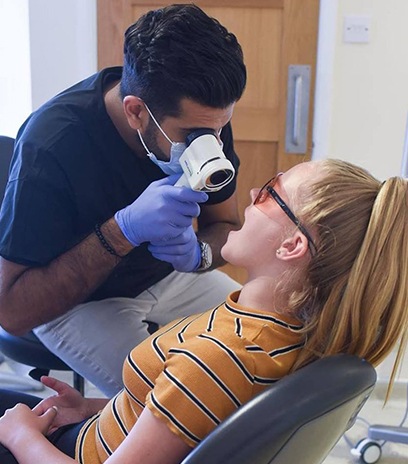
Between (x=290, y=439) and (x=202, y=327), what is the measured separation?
275mm

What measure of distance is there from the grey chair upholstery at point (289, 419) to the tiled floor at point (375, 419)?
1.28m

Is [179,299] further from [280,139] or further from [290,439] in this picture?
[280,139]

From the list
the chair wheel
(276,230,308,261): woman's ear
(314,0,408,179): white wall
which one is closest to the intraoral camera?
Answer: (276,230,308,261): woman's ear

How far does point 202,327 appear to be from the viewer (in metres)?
0.88

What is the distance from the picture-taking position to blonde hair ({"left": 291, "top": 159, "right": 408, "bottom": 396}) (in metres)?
0.81

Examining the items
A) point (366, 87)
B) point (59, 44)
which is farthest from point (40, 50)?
point (366, 87)

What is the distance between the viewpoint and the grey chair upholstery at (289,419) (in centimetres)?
62

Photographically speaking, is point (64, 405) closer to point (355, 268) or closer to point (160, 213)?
point (160, 213)

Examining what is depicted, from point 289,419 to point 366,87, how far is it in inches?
74.6

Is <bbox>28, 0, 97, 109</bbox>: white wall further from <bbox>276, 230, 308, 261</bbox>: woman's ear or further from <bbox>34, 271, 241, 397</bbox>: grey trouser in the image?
<bbox>276, 230, 308, 261</bbox>: woman's ear

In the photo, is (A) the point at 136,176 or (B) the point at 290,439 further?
(A) the point at 136,176

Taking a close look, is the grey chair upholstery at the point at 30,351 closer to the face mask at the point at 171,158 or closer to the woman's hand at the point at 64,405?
the woman's hand at the point at 64,405

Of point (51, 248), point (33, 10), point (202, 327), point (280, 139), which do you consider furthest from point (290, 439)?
point (33, 10)

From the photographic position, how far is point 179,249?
1.23 m
